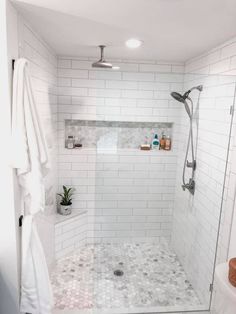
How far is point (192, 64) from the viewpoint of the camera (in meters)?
2.55

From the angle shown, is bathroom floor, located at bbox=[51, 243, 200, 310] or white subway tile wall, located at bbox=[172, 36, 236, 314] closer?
white subway tile wall, located at bbox=[172, 36, 236, 314]

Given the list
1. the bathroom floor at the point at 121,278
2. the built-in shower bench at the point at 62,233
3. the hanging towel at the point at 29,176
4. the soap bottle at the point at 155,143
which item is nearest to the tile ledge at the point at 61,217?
the built-in shower bench at the point at 62,233

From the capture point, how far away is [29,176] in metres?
1.51

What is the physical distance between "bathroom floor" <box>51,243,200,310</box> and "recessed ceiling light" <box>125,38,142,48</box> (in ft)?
7.19

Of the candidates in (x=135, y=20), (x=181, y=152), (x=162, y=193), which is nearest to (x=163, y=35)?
(x=135, y=20)

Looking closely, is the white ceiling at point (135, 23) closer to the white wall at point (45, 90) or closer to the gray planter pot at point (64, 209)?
the white wall at point (45, 90)

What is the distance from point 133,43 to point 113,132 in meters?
1.03

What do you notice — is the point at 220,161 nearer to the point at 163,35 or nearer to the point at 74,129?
the point at 163,35

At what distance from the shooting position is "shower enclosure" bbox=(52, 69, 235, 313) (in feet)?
7.03

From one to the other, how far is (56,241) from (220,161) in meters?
1.85

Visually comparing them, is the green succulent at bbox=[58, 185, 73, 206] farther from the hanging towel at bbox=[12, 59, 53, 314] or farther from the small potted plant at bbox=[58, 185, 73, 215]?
the hanging towel at bbox=[12, 59, 53, 314]

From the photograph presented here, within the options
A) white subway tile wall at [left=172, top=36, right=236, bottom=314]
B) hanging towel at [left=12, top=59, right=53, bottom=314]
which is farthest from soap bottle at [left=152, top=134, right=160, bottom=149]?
hanging towel at [left=12, top=59, right=53, bottom=314]

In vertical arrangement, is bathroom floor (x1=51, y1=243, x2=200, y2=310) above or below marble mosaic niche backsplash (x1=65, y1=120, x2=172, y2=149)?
below

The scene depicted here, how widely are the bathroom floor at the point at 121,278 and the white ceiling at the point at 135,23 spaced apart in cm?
219
